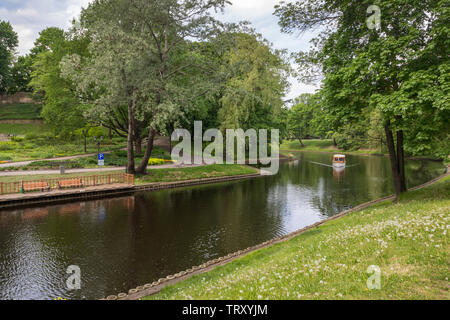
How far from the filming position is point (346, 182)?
30234mm

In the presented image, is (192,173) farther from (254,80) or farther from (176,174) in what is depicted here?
(254,80)

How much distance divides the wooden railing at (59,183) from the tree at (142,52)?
231 centimetres

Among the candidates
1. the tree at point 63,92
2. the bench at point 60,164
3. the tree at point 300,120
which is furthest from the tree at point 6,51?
the tree at point 300,120

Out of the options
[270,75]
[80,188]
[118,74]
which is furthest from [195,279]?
[270,75]

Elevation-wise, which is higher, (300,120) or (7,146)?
(300,120)

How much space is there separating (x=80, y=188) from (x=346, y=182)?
88.1 ft

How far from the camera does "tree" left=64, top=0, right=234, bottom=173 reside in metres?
22.2

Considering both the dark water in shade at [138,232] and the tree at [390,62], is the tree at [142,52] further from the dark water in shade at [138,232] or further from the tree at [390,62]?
the tree at [390,62]

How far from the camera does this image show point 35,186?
19969 mm

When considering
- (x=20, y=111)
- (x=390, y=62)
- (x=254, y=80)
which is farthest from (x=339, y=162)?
(x=20, y=111)

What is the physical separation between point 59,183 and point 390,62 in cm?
2363

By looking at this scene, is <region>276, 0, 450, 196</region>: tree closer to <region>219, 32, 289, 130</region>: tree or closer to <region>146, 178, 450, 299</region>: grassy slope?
<region>146, 178, 450, 299</region>: grassy slope

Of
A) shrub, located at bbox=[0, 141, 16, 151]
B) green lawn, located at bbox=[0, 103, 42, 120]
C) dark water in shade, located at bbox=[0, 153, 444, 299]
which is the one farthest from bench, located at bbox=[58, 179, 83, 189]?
green lawn, located at bbox=[0, 103, 42, 120]

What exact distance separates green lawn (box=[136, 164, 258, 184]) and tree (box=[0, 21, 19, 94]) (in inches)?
2602
